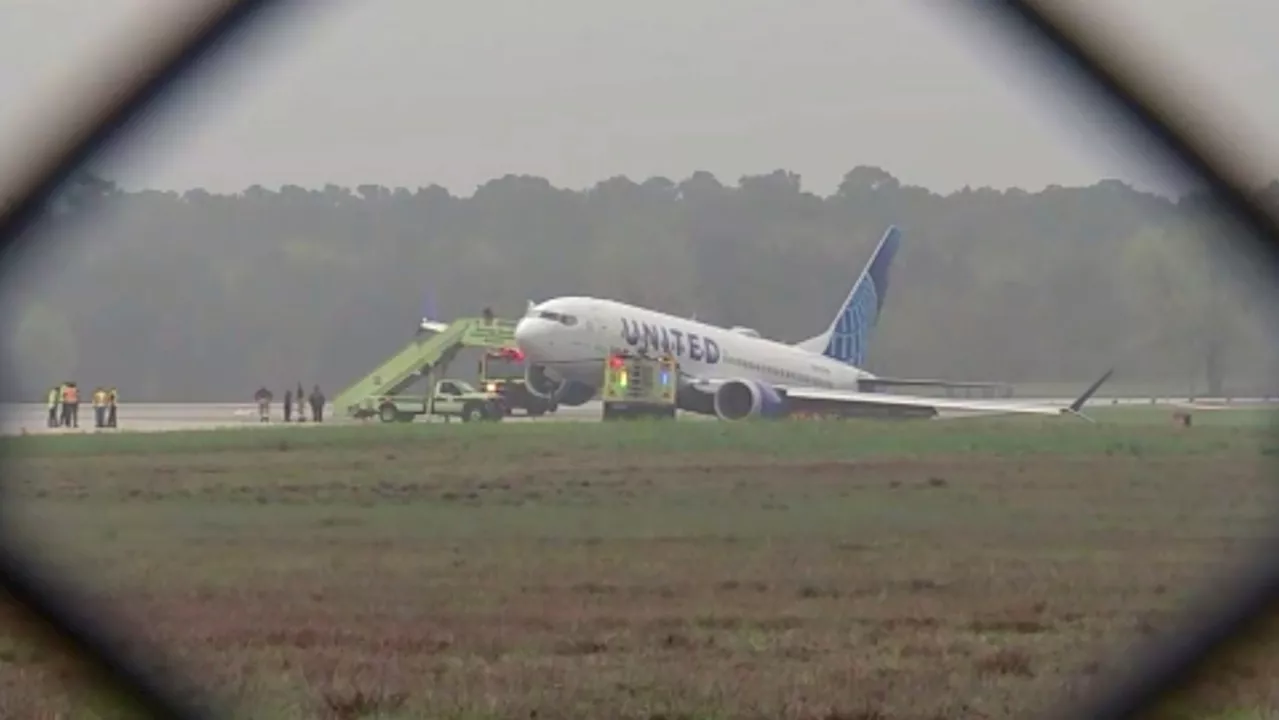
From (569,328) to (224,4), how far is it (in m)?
16.6

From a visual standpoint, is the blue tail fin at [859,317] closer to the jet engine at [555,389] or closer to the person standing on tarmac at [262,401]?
the jet engine at [555,389]

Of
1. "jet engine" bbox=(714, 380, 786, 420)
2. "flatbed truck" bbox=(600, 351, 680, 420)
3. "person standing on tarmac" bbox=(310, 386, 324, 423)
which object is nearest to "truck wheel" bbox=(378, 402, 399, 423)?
"person standing on tarmac" bbox=(310, 386, 324, 423)

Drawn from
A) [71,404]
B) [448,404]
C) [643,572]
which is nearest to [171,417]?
[71,404]

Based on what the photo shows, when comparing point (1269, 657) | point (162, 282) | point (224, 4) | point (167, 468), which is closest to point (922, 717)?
point (1269, 657)

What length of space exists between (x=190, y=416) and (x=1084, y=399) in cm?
879

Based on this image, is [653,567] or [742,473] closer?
[653,567]

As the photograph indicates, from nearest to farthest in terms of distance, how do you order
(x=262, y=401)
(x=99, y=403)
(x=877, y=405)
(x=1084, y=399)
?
(x=1084, y=399), (x=99, y=403), (x=262, y=401), (x=877, y=405)

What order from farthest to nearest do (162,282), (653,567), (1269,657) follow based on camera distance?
(162,282), (653,567), (1269,657)

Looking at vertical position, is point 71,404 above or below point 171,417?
above

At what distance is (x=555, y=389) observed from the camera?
73.6 feet

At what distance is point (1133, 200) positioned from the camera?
1583 centimetres

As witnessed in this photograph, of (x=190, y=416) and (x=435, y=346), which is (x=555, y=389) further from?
(x=190, y=416)

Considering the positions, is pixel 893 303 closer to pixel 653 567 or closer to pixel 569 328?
pixel 569 328

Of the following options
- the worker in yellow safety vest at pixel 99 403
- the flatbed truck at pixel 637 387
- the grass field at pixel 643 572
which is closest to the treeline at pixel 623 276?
the worker in yellow safety vest at pixel 99 403
